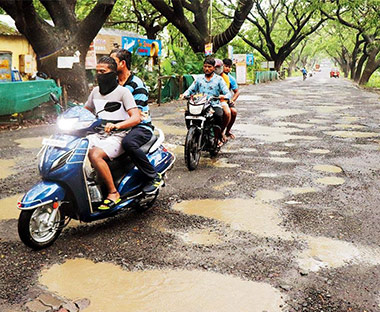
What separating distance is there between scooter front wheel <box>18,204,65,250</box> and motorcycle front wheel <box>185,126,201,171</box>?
2772 millimetres

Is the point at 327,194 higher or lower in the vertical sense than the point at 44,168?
lower

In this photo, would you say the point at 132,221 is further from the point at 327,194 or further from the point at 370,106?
the point at 370,106

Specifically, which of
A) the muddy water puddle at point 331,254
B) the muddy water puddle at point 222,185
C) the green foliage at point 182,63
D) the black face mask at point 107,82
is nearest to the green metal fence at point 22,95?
the muddy water puddle at point 222,185

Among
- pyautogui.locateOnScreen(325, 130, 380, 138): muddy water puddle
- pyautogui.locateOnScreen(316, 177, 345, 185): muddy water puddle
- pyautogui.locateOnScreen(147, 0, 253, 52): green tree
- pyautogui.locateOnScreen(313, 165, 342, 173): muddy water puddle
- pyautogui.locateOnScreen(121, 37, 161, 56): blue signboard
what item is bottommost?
pyautogui.locateOnScreen(316, 177, 345, 185): muddy water puddle

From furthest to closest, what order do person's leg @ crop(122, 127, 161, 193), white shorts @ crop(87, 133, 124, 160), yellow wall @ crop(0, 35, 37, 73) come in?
1. yellow wall @ crop(0, 35, 37, 73)
2. person's leg @ crop(122, 127, 161, 193)
3. white shorts @ crop(87, 133, 124, 160)

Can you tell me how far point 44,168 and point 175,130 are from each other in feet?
22.2

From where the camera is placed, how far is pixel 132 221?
449cm

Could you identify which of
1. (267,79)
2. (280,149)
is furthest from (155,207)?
(267,79)

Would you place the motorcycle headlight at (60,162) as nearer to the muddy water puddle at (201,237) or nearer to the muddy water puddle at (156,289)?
the muddy water puddle at (156,289)

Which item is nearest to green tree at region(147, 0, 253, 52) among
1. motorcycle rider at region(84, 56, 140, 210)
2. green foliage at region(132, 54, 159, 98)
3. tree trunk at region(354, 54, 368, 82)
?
green foliage at region(132, 54, 159, 98)

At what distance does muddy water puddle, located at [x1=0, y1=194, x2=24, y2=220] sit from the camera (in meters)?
4.64

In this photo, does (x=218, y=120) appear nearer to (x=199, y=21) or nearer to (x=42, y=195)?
(x=42, y=195)

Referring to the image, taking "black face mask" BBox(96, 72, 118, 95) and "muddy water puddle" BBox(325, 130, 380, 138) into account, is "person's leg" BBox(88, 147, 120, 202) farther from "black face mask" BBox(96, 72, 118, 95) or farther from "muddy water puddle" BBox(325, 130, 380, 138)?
"muddy water puddle" BBox(325, 130, 380, 138)

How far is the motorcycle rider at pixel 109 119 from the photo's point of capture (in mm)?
3887
